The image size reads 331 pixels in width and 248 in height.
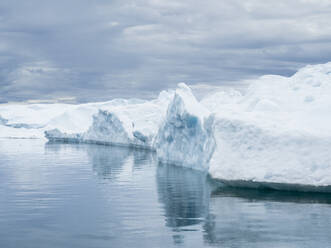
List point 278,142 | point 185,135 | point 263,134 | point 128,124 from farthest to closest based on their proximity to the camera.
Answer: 1. point 128,124
2. point 185,135
3. point 263,134
4. point 278,142

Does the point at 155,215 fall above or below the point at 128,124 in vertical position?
below

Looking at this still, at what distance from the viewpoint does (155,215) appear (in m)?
13.9

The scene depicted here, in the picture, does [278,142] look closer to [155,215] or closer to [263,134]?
[263,134]

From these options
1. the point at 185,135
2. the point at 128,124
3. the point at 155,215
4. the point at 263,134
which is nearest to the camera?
the point at 155,215

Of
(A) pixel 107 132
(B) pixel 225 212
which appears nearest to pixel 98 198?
(B) pixel 225 212

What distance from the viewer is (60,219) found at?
44.0 ft

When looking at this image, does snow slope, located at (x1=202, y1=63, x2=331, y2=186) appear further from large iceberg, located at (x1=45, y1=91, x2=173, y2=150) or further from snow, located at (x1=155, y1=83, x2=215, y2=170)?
large iceberg, located at (x1=45, y1=91, x2=173, y2=150)

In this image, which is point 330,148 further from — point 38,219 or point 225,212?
point 38,219

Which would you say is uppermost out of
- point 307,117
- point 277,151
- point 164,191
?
point 307,117

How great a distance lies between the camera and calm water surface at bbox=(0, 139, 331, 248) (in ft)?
35.9

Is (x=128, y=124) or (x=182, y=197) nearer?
(x=182, y=197)

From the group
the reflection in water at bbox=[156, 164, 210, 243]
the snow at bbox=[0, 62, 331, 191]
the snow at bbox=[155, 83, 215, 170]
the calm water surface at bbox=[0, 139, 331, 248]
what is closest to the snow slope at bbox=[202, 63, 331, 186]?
the snow at bbox=[0, 62, 331, 191]

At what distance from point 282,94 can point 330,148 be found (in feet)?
23.2

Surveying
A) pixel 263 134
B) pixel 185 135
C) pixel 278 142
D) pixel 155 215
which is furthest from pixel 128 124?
pixel 155 215
